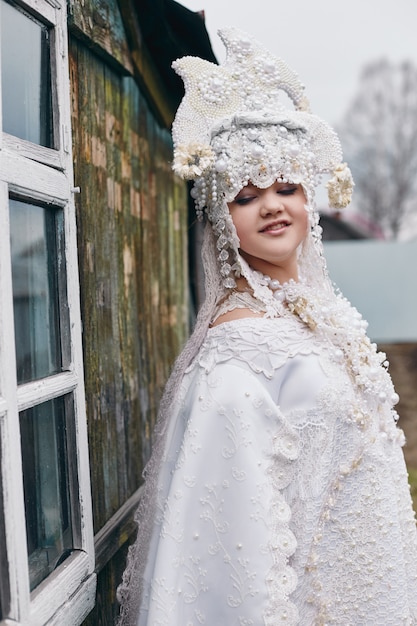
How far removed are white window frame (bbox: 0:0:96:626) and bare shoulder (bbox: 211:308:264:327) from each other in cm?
43

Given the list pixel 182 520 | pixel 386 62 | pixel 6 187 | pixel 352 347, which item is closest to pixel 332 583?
pixel 182 520

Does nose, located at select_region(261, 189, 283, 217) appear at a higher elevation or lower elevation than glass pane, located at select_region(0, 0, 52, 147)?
lower

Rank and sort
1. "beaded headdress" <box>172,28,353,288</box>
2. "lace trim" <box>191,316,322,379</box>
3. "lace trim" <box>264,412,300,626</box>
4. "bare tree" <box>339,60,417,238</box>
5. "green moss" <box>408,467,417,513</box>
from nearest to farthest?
"lace trim" <box>264,412,300,626</box>, "lace trim" <box>191,316,322,379</box>, "beaded headdress" <box>172,28,353,288</box>, "green moss" <box>408,467,417,513</box>, "bare tree" <box>339,60,417,238</box>

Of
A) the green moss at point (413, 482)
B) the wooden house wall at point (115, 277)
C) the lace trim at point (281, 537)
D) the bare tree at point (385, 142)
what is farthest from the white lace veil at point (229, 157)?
the bare tree at point (385, 142)

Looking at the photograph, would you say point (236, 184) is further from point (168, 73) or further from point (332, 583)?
point (168, 73)

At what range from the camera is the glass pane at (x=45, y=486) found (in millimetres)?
1665

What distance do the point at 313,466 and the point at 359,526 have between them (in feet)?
0.71

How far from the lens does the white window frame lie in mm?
1429

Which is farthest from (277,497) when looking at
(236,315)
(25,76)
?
(25,76)

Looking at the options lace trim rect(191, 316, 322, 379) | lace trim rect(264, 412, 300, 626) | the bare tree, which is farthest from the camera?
the bare tree

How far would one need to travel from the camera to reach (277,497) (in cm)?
189

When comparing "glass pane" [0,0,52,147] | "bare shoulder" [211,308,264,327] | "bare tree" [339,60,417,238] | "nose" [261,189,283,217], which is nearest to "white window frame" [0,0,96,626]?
"glass pane" [0,0,52,147]

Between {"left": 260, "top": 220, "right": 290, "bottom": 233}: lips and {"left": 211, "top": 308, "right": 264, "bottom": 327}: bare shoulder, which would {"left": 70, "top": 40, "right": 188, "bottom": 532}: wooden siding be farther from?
{"left": 260, "top": 220, "right": 290, "bottom": 233}: lips

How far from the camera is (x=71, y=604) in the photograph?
179 centimetres
